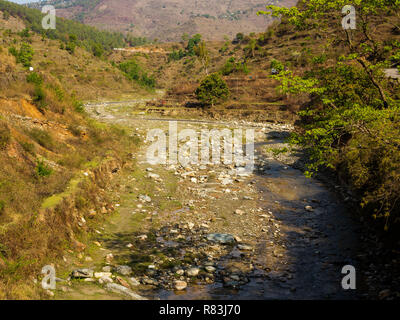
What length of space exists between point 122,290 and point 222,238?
3.88m

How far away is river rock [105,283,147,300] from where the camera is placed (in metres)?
6.59

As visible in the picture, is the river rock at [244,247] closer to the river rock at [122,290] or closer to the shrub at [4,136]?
the river rock at [122,290]

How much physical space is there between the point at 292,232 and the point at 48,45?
2731 inches

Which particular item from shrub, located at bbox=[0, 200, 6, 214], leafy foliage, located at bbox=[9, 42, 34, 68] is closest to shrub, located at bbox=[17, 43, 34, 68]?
leafy foliage, located at bbox=[9, 42, 34, 68]

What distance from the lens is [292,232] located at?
10.8 metres

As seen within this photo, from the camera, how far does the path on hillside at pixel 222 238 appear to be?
745cm

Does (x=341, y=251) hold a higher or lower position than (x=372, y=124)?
lower

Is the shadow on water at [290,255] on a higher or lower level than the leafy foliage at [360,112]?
lower

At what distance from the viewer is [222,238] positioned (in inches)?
390

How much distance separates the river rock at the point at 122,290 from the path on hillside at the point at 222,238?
0.47 feet

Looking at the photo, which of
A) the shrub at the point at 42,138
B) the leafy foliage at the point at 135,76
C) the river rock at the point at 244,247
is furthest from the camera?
the leafy foliage at the point at 135,76

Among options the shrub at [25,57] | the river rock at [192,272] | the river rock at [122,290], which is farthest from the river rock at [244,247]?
the shrub at [25,57]

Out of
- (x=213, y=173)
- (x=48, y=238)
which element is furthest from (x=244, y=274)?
(x=213, y=173)

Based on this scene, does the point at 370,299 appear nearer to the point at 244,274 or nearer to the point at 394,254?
the point at 394,254
